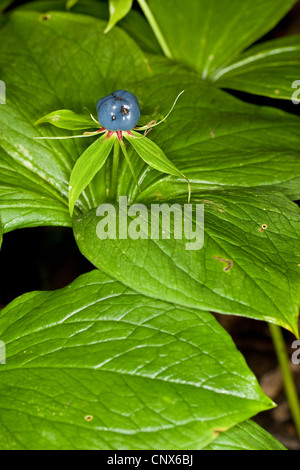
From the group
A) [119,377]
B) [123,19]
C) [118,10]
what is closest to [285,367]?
[119,377]

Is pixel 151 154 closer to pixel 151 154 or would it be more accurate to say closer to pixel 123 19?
pixel 151 154

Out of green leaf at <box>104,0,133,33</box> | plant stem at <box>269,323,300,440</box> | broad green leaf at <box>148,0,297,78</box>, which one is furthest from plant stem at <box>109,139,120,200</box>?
broad green leaf at <box>148,0,297,78</box>

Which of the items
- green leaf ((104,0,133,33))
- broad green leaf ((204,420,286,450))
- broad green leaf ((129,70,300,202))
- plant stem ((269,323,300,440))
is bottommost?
broad green leaf ((204,420,286,450))

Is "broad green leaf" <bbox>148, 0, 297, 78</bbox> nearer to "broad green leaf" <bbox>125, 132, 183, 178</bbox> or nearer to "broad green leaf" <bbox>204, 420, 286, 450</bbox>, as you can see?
"broad green leaf" <bbox>125, 132, 183, 178</bbox>

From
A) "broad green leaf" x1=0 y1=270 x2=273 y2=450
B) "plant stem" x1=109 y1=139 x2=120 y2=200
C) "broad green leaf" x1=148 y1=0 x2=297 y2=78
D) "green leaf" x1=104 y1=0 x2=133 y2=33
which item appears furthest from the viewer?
"broad green leaf" x1=148 y1=0 x2=297 y2=78

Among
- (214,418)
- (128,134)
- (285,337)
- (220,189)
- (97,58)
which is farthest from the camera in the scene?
(285,337)
